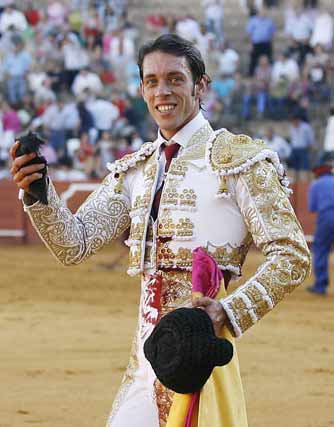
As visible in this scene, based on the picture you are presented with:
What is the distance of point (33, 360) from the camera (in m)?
6.85

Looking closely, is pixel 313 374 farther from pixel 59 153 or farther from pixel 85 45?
pixel 85 45

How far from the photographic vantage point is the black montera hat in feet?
8.13

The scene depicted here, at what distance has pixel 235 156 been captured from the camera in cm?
291

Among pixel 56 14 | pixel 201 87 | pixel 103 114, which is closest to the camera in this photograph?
pixel 201 87

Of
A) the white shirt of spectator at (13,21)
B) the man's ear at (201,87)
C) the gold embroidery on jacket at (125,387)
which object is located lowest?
the white shirt of spectator at (13,21)

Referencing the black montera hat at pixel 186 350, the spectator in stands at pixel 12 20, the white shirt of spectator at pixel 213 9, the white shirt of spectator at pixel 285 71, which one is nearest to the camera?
the black montera hat at pixel 186 350

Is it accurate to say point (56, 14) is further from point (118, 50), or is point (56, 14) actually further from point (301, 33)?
point (301, 33)

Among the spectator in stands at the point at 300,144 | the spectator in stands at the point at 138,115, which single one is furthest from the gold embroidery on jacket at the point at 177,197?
the spectator in stands at the point at 138,115

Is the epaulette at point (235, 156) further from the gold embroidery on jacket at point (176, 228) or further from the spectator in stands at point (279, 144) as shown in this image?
the spectator in stands at point (279, 144)

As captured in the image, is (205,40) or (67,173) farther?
(205,40)

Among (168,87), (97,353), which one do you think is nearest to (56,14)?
(97,353)

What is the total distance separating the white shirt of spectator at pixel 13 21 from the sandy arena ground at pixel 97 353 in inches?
251

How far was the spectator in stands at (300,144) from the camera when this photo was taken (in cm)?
1529

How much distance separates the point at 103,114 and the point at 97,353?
875cm
